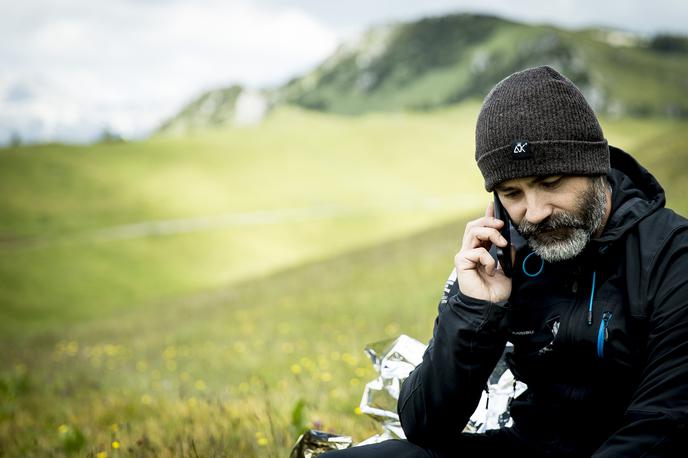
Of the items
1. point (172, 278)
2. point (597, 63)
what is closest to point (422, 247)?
point (172, 278)

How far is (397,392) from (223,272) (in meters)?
51.6

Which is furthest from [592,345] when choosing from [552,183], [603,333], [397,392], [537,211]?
[397,392]

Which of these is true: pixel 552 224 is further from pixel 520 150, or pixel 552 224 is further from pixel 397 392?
pixel 397 392

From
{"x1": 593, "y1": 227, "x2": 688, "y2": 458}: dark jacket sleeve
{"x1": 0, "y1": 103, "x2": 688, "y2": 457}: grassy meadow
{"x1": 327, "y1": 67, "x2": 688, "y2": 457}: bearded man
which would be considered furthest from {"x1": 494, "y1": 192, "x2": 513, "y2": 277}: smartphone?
{"x1": 0, "y1": 103, "x2": 688, "y2": 457}: grassy meadow

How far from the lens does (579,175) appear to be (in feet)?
8.75

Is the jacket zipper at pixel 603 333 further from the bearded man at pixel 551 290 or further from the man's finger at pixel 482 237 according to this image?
the man's finger at pixel 482 237

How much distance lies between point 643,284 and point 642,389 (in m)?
0.38

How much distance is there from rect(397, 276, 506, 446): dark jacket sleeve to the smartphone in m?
0.21

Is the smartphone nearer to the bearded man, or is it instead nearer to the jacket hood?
the bearded man

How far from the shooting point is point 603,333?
7.96 ft

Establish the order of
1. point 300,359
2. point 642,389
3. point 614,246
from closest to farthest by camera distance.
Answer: point 642,389, point 614,246, point 300,359

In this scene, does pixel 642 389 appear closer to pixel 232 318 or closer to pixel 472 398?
pixel 472 398

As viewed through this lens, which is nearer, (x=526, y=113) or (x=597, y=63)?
(x=526, y=113)

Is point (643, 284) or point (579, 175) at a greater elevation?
point (579, 175)
